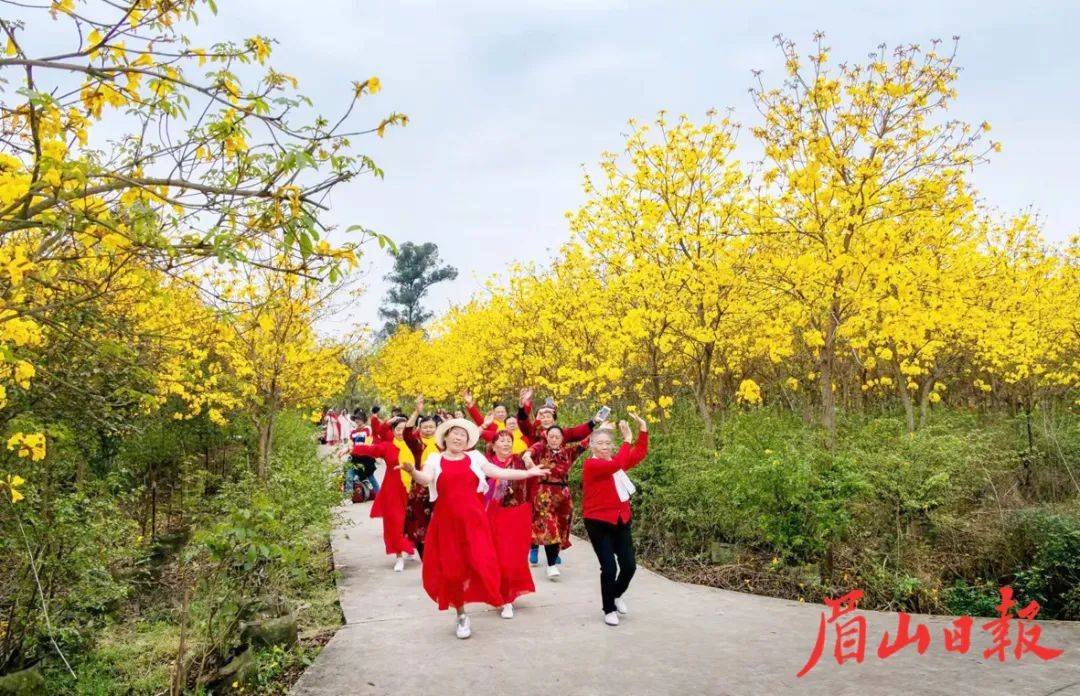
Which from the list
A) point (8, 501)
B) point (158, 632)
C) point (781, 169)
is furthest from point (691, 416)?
point (8, 501)

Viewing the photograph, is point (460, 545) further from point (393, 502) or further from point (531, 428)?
point (531, 428)

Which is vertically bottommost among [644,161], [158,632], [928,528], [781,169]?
[158,632]

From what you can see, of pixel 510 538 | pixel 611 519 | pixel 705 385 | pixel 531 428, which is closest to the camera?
pixel 611 519

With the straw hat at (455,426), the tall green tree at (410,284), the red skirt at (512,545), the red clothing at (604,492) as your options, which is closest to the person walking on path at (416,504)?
the red skirt at (512,545)

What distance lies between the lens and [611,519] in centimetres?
643

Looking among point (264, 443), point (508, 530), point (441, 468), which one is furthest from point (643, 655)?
point (264, 443)

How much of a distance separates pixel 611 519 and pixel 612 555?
30 centimetres

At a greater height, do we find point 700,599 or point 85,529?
point 85,529

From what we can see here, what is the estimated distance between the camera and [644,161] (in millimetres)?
10391

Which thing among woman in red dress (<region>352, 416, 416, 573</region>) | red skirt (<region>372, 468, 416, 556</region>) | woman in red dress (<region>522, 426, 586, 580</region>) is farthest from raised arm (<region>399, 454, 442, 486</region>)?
red skirt (<region>372, 468, 416, 556</region>)

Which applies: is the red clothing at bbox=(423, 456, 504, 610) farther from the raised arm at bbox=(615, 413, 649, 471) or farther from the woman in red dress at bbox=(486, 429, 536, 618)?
the raised arm at bbox=(615, 413, 649, 471)

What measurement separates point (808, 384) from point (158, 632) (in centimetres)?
1267

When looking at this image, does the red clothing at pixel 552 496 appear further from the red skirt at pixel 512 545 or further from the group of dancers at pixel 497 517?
the red skirt at pixel 512 545

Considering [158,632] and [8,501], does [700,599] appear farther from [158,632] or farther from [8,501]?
[8,501]
